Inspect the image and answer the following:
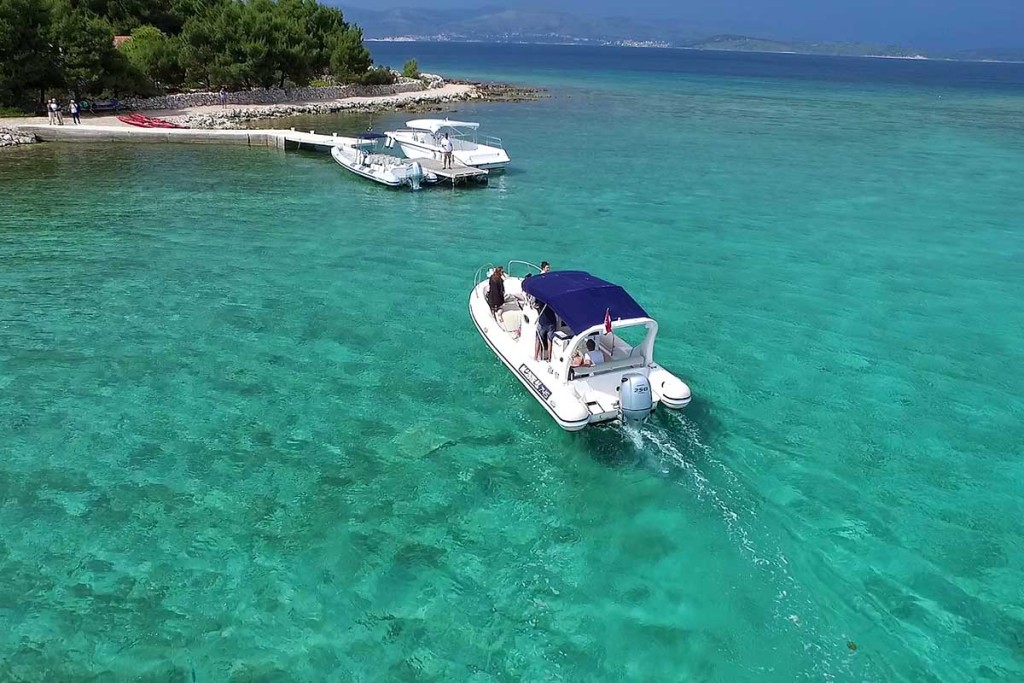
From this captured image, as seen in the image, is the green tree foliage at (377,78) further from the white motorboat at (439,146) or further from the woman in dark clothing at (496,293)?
the woman in dark clothing at (496,293)

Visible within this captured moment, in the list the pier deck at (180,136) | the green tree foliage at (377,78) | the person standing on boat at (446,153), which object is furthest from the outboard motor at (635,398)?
the green tree foliage at (377,78)

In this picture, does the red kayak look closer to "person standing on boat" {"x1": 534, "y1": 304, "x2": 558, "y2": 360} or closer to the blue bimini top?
the blue bimini top

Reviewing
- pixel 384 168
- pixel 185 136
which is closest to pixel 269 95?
pixel 185 136

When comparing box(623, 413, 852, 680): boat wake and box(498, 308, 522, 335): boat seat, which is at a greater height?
box(498, 308, 522, 335): boat seat

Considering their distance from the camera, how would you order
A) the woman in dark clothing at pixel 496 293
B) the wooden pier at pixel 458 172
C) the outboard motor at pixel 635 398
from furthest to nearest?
the wooden pier at pixel 458 172, the woman in dark clothing at pixel 496 293, the outboard motor at pixel 635 398

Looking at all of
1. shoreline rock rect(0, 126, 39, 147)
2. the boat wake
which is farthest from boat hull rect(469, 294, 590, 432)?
shoreline rock rect(0, 126, 39, 147)

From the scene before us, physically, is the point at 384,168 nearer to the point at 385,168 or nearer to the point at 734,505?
the point at 385,168
